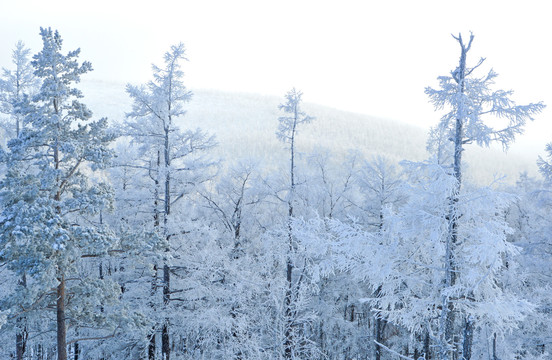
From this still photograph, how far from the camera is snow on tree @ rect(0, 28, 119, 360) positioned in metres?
7.75

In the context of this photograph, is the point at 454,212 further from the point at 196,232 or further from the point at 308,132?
the point at 308,132

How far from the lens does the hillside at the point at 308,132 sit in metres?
68.9

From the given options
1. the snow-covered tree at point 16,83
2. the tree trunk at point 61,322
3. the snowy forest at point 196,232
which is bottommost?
the tree trunk at point 61,322

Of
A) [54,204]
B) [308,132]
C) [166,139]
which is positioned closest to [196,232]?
[166,139]

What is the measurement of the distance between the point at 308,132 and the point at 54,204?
8506 cm

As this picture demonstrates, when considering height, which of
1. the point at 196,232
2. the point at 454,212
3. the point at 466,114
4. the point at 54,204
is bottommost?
the point at 196,232

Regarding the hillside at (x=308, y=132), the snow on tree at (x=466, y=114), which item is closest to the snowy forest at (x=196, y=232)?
the snow on tree at (x=466, y=114)

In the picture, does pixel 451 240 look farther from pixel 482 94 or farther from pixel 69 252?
pixel 69 252

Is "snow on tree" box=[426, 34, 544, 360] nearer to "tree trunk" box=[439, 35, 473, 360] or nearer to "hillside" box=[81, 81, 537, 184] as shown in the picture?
"tree trunk" box=[439, 35, 473, 360]

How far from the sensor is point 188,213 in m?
16.6

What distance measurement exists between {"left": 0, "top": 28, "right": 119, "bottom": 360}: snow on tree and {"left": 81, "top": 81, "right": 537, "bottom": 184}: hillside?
45232mm

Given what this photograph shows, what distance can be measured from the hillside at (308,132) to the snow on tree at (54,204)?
4523 cm

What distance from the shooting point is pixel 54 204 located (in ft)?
27.1

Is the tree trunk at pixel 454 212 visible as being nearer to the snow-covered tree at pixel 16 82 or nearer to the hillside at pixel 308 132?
the snow-covered tree at pixel 16 82
